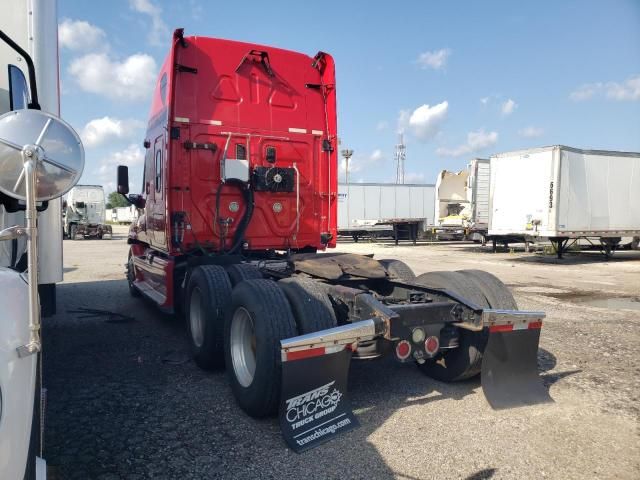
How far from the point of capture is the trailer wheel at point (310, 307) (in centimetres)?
356

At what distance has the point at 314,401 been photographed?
326cm

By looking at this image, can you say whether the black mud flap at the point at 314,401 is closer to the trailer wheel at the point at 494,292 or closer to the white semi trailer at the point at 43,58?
the trailer wheel at the point at 494,292

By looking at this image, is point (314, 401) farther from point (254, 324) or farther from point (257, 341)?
point (254, 324)

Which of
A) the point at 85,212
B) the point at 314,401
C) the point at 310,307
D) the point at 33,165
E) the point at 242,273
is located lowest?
the point at 314,401

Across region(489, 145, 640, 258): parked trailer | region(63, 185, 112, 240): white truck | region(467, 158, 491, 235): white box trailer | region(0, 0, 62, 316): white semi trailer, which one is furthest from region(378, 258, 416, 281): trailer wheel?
region(63, 185, 112, 240): white truck

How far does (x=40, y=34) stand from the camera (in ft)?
11.9

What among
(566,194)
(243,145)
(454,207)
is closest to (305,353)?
(243,145)

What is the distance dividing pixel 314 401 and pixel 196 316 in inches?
86.2

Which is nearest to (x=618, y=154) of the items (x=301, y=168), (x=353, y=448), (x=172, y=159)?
(x=301, y=168)

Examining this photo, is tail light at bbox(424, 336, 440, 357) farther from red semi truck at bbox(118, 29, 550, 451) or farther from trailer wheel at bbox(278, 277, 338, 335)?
trailer wheel at bbox(278, 277, 338, 335)

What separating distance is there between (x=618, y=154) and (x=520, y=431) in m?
15.7

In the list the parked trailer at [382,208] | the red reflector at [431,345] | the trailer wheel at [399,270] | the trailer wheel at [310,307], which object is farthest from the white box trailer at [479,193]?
the trailer wheel at [310,307]

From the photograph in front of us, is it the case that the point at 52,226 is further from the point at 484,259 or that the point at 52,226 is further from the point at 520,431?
the point at 484,259

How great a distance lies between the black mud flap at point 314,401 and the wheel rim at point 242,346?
0.66 m
